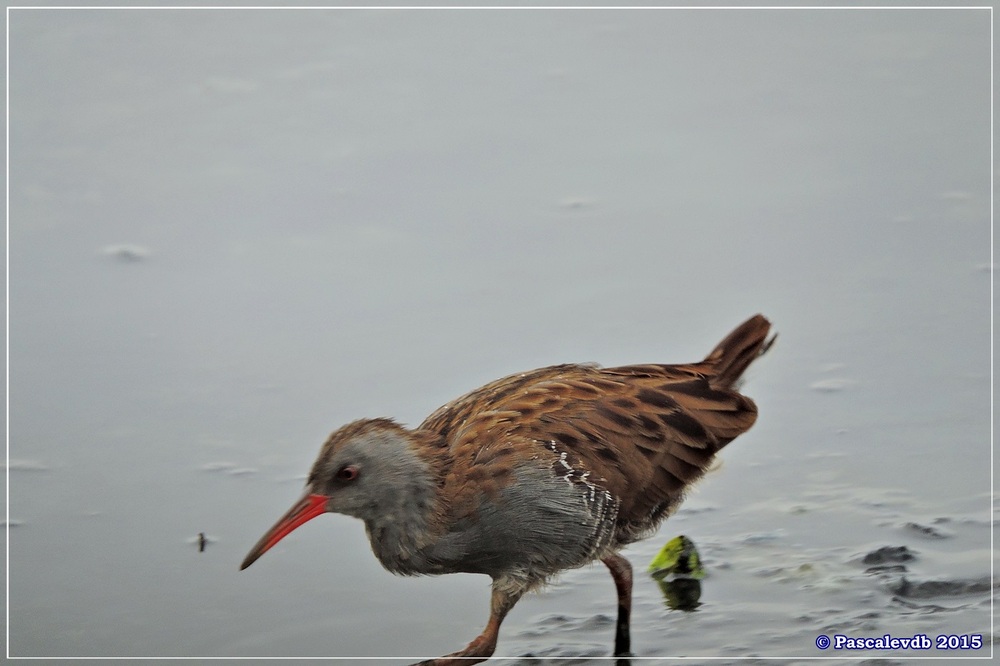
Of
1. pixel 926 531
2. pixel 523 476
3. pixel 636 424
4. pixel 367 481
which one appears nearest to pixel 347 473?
pixel 367 481

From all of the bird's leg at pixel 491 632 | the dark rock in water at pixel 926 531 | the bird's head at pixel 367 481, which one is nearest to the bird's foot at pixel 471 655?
the bird's leg at pixel 491 632

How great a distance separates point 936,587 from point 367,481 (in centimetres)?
212

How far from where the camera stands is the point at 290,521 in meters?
4.78

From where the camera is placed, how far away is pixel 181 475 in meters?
5.89

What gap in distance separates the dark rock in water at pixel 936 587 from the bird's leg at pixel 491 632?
139 cm

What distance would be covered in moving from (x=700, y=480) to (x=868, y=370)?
125 centimetres

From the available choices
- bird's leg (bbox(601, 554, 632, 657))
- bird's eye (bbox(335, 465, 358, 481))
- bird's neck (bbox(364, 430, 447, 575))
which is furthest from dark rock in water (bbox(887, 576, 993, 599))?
bird's eye (bbox(335, 465, 358, 481))

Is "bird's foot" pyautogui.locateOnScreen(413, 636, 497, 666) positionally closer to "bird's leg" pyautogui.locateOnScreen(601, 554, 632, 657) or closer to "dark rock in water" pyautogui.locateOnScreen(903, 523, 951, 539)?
"bird's leg" pyautogui.locateOnScreen(601, 554, 632, 657)

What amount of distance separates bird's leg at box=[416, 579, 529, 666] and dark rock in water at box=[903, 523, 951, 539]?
162 cm

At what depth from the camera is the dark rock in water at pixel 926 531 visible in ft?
18.5

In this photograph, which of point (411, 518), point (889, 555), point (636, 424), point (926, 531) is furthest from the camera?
point (926, 531)

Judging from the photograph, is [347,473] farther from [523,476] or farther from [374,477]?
[523,476]

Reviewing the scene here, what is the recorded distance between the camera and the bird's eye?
4.78 meters

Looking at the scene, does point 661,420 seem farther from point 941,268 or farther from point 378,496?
point 941,268
